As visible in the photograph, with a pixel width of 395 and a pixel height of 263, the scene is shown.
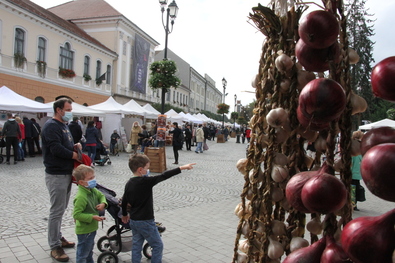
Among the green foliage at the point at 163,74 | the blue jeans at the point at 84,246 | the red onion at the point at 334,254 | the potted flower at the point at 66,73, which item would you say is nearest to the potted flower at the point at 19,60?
the potted flower at the point at 66,73

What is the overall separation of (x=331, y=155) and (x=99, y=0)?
39634mm

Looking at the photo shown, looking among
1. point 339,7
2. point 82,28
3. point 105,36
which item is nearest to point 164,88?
point 339,7

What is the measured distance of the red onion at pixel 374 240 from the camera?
602 millimetres

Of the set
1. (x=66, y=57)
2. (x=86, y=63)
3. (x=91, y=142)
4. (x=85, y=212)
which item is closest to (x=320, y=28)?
(x=85, y=212)

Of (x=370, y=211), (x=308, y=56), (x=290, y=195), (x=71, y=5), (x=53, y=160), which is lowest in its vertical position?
(x=370, y=211)

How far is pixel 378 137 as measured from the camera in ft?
2.31

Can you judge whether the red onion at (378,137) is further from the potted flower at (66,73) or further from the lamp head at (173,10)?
the potted flower at (66,73)

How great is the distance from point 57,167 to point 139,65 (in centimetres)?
3308

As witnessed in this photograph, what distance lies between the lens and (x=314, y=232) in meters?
0.95

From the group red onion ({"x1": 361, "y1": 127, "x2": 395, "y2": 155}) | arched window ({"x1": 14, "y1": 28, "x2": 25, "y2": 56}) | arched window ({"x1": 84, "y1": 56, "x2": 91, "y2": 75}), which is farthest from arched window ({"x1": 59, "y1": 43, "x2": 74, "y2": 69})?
red onion ({"x1": 361, "y1": 127, "x2": 395, "y2": 155})

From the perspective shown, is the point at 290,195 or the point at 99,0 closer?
the point at 290,195

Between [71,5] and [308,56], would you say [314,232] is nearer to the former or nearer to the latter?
[308,56]

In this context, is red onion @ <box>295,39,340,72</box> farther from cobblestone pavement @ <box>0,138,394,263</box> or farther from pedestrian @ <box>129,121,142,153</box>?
pedestrian @ <box>129,121,142,153</box>

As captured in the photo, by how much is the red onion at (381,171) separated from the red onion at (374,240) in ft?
0.21
